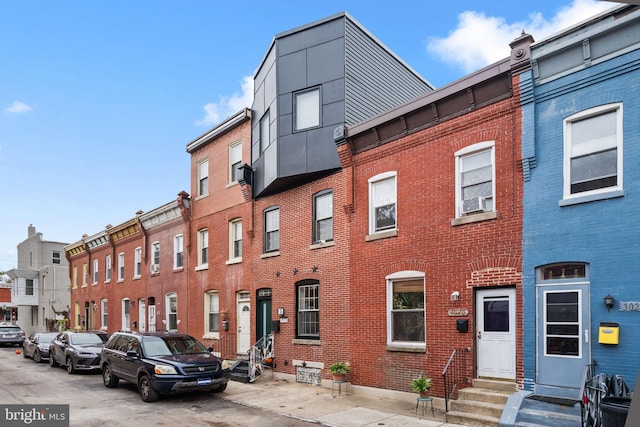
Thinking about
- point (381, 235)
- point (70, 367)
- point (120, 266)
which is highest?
point (381, 235)

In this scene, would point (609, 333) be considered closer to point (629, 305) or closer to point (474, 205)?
point (629, 305)

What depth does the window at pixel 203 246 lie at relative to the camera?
2219 cm

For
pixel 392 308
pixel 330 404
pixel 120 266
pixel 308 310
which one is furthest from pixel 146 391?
pixel 120 266

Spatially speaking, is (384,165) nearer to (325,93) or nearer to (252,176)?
(325,93)

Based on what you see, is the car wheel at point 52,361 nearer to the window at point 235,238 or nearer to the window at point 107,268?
the window at point 235,238

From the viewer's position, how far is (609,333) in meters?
8.78

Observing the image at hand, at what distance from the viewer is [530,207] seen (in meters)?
10.4

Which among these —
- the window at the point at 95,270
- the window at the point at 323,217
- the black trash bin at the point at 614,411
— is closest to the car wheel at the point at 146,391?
the window at the point at 323,217

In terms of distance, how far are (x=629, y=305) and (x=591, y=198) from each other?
6.59 ft

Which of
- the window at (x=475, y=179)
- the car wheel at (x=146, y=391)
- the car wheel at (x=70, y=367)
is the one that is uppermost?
the window at (x=475, y=179)

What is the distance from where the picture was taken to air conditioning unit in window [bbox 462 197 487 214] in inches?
448

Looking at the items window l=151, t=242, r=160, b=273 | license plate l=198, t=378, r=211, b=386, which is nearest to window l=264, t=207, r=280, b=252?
license plate l=198, t=378, r=211, b=386

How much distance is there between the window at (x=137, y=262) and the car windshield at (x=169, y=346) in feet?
46.3

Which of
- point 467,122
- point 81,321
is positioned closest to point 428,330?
point 467,122
